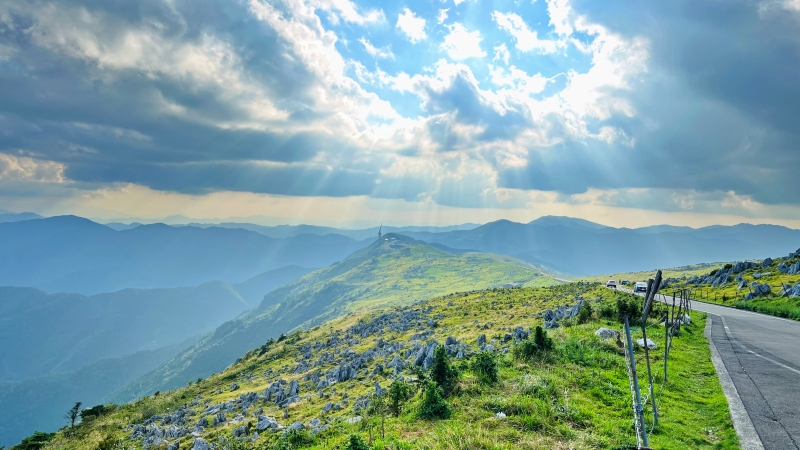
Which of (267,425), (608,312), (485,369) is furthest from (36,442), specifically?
(608,312)

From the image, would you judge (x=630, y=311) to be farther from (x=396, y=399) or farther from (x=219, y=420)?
(x=219, y=420)

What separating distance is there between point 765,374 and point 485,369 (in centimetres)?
1536

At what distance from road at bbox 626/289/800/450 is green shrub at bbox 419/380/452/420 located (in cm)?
1000

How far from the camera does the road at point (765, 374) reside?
508 inches

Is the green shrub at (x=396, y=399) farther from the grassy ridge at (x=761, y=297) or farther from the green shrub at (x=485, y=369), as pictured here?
the grassy ridge at (x=761, y=297)

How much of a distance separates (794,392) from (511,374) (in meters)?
12.5

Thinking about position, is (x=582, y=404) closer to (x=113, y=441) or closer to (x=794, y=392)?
(x=794, y=392)

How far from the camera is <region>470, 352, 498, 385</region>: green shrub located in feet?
58.9

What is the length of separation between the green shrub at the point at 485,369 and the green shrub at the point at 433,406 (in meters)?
3.38

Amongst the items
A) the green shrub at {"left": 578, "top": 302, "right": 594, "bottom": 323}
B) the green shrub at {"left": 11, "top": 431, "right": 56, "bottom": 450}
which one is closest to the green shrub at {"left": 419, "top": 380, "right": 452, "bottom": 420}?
the green shrub at {"left": 578, "top": 302, "right": 594, "bottom": 323}

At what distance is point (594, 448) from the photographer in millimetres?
11508

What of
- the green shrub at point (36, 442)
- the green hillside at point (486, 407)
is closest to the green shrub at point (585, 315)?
the green hillside at point (486, 407)

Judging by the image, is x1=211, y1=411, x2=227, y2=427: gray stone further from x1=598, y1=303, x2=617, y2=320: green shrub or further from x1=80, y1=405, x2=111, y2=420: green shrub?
x1=598, y1=303, x2=617, y2=320: green shrub

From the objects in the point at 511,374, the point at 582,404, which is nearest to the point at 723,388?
the point at 582,404
